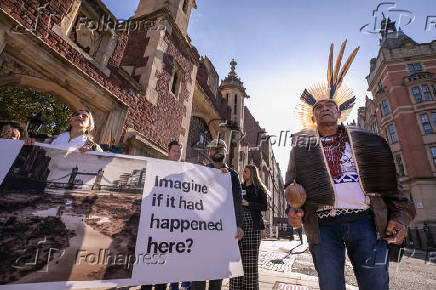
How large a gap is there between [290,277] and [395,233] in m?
3.49

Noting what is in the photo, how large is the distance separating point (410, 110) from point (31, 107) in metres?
33.0

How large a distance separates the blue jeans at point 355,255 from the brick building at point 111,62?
4.81m

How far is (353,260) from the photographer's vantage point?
5.22 ft

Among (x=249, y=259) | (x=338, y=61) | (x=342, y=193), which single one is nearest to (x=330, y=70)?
(x=338, y=61)

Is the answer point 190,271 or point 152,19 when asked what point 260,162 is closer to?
point 152,19

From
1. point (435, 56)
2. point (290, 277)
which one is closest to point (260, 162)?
point (435, 56)

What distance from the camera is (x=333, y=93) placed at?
213 cm

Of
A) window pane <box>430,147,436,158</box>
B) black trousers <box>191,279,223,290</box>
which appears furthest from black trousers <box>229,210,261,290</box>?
window pane <box>430,147,436,158</box>

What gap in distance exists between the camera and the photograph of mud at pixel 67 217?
152 cm

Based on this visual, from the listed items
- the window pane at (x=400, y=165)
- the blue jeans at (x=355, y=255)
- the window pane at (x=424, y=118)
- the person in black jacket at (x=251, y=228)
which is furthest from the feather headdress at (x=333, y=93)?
the window pane at (x=424, y=118)

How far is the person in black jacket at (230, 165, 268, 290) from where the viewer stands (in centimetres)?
259

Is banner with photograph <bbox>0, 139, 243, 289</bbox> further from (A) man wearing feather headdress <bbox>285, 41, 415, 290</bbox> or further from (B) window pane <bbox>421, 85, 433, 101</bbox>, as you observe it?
(B) window pane <bbox>421, 85, 433, 101</bbox>

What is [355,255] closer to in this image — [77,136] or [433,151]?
[77,136]

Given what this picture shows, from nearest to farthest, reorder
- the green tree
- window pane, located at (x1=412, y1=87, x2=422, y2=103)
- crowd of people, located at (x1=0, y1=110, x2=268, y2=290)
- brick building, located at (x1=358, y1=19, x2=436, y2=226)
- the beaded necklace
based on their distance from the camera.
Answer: the beaded necklace → crowd of people, located at (x1=0, y1=110, x2=268, y2=290) → the green tree → brick building, located at (x1=358, y1=19, x2=436, y2=226) → window pane, located at (x1=412, y1=87, x2=422, y2=103)
